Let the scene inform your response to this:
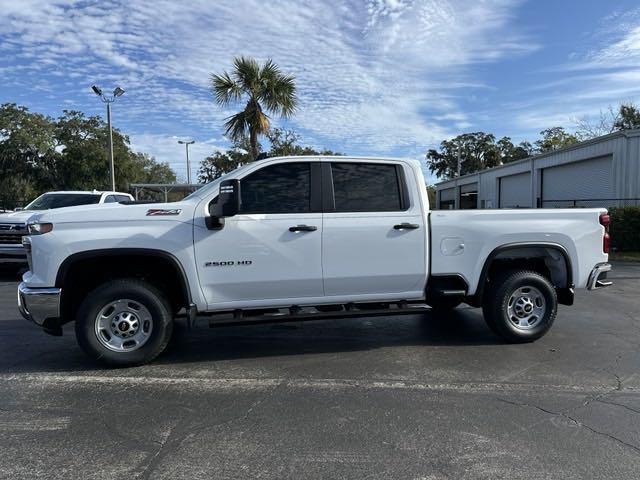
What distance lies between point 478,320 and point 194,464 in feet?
16.3

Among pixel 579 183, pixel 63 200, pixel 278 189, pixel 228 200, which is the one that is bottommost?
pixel 228 200

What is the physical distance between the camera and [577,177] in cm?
2217

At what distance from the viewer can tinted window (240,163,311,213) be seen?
5223 mm

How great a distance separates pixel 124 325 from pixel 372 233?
265 cm

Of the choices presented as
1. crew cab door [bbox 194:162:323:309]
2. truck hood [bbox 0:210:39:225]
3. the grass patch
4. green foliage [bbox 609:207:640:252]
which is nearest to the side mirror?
crew cab door [bbox 194:162:323:309]

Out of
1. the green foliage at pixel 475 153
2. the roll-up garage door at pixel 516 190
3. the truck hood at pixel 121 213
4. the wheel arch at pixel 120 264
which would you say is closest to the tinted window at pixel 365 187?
the truck hood at pixel 121 213

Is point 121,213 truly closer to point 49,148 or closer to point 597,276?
point 597,276

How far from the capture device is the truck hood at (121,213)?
484 cm

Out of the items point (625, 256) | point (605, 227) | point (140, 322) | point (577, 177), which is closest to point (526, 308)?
point (605, 227)

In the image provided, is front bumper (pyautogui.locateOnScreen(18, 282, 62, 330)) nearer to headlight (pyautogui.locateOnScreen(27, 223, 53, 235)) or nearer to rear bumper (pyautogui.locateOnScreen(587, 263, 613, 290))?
headlight (pyautogui.locateOnScreen(27, 223, 53, 235))

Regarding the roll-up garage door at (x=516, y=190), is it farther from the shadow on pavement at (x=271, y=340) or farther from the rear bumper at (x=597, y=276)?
the shadow on pavement at (x=271, y=340)

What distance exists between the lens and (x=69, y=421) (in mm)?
3883

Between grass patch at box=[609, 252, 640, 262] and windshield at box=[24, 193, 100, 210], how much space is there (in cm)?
1480

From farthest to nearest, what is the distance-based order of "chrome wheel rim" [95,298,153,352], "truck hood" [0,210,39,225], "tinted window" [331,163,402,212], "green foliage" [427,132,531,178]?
"green foliage" [427,132,531,178] → "truck hood" [0,210,39,225] → "tinted window" [331,163,402,212] → "chrome wheel rim" [95,298,153,352]
